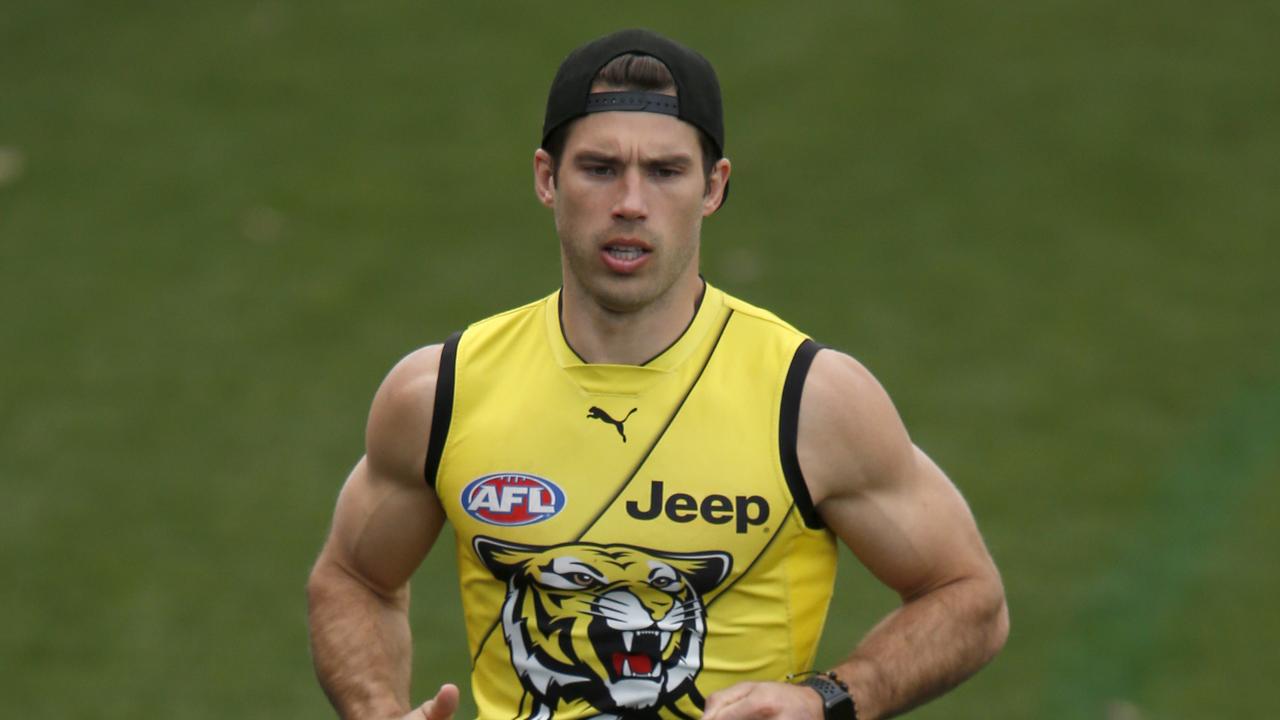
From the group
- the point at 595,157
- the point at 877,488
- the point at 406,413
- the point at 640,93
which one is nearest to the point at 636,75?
the point at 640,93

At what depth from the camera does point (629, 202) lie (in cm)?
383

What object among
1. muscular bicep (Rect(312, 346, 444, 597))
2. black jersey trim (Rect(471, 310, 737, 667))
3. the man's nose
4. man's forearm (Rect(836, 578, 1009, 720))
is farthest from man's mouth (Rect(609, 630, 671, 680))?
the man's nose

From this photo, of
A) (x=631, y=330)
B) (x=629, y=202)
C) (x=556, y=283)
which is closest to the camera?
(x=629, y=202)

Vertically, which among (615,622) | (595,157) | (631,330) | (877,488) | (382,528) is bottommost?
(615,622)

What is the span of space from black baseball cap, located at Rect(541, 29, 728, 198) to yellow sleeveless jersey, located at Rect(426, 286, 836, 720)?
0.46 m

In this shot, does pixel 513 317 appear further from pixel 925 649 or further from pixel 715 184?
pixel 925 649

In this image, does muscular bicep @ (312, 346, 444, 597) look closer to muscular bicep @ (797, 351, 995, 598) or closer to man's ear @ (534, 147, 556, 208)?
man's ear @ (534, 147, 556, 208)

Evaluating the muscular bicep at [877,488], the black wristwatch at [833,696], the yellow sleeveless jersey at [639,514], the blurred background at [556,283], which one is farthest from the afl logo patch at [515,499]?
the blurred background at [556,283]

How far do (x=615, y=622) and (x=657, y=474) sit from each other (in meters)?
0.35

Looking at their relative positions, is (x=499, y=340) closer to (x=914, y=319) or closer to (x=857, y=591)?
(x=857, y=591)

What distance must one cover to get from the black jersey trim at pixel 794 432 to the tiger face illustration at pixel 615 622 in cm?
21

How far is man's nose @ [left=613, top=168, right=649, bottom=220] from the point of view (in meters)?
3.83

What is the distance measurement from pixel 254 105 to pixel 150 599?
13.3 feet

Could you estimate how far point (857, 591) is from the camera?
8461 mm
